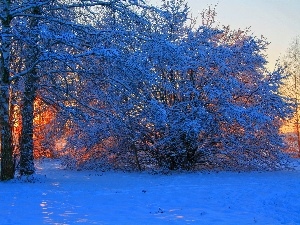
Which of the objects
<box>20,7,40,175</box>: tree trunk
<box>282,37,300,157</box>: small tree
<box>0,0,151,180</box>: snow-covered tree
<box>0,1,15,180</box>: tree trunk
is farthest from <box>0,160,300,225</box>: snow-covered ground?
<box>282,37,300,157</box>: small tree

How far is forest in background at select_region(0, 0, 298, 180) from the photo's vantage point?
14508 millimetres

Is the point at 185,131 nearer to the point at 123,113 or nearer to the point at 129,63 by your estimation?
the point at 123,113

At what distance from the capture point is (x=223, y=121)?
18375 millimetres

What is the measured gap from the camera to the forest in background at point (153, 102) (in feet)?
47.6

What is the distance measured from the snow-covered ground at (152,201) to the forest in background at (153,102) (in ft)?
7.67

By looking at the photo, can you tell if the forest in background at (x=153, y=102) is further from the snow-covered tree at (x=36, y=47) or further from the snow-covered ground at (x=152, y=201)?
the snow-covered ground at (x=152, y=201)

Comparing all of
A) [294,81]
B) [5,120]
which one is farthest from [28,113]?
[294,81]

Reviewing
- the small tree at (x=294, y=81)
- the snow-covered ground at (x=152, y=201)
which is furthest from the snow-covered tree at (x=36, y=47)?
the small tree at (x=294, y=81)

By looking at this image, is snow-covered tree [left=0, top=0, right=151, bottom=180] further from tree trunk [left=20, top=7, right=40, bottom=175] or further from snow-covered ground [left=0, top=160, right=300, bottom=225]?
snow-covered ground [left=0, top=160, right=300, bottom=225]

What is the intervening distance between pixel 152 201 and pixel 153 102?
14.2 ft

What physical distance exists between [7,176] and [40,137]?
6994mm

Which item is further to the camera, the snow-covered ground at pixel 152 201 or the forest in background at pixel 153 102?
the forest in background at pixel 153 102

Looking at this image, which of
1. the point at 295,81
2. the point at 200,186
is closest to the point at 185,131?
the point at 200,186

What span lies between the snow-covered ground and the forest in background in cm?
234
